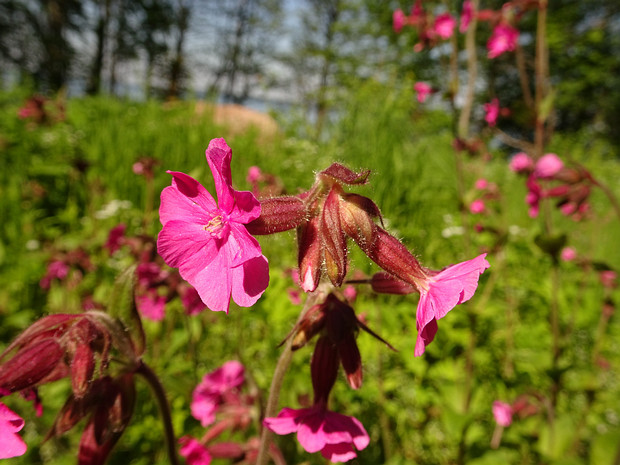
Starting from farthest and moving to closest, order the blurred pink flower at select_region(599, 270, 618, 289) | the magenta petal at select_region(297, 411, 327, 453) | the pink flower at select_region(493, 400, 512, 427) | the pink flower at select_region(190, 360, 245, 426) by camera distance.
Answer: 1. the blurred pink flower at select_region(599, 270, 618, 289)
2. the pink flower at select_region(493, 400, 512, 427)
3. the pink flower at select_region(190, 360, 245, 426)
4. the magenta petal at select_region(297, 411, 327, 453)

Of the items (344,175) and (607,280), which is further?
(607,280)

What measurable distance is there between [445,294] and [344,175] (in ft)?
0.56

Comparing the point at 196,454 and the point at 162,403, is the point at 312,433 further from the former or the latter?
the point at 196,454

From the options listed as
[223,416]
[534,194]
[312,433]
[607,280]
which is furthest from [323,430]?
[607,280]

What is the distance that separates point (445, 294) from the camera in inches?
17.4

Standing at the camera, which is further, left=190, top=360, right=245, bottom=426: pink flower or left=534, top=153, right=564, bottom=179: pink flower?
left=534, top=153, right=564, bottom=179: pink flower

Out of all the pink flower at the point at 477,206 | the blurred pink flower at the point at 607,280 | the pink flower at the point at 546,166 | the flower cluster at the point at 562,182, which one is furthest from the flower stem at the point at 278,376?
the pink flower at the point at 477,206

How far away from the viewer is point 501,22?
6.54 ft

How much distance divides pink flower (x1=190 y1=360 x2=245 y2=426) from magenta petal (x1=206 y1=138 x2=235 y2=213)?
65cm

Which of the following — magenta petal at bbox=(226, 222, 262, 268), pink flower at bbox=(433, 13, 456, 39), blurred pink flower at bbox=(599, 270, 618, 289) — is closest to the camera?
magenta petal at bbox=(226, 222, 262, 268)

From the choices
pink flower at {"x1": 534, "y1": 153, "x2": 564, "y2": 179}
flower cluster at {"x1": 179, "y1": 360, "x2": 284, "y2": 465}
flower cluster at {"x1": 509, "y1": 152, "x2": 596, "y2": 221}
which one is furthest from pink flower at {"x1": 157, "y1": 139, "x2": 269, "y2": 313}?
pink flower at {"x1": 534, "y1": 153, "x2": 564, "y2": 179}

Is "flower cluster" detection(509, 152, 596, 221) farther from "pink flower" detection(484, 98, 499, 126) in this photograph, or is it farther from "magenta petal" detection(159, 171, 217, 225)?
"magenta petal" detection(159, 171, 217, 225)

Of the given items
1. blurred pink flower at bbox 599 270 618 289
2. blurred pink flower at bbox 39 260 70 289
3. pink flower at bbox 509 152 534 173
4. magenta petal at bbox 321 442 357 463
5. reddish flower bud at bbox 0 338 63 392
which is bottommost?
blurred pink flower at bbox 39 260 70 289

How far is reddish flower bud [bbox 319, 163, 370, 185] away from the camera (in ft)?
1.45
